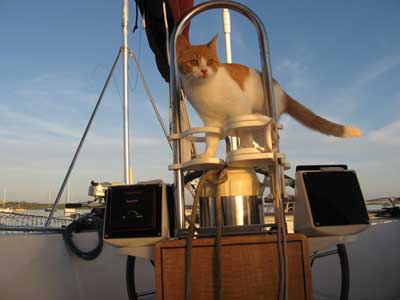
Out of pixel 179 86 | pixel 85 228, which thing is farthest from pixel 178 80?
pixel 85 228

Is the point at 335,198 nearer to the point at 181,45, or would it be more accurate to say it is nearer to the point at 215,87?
the point at 215,87

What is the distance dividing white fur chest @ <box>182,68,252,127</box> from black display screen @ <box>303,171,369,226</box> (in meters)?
0.23

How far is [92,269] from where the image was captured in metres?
1.46

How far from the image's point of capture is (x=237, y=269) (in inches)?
25.4

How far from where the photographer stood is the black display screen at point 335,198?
728mm

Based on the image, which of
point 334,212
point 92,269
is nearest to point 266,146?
point 334,212

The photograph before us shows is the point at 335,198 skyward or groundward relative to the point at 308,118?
groundward

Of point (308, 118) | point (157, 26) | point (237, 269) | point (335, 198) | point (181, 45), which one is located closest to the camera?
point (237, 269)

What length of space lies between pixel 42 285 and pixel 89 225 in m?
0.30

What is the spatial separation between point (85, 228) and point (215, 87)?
1.03 metres

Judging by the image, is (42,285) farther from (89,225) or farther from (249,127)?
(249,127)

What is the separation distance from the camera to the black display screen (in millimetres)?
728

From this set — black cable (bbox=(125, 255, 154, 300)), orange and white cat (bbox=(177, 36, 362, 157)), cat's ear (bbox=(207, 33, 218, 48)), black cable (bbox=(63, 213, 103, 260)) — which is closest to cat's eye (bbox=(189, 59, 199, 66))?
orange and white cat (bbox=(177, 36, 362, 157))

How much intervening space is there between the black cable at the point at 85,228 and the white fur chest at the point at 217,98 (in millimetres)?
861
